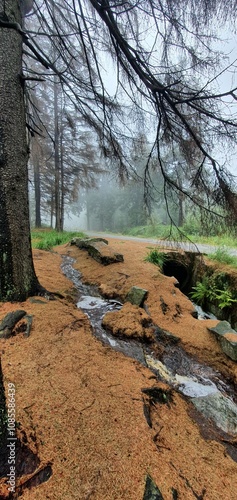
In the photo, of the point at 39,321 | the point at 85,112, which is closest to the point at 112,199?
the point at 85,112

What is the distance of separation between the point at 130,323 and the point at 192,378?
0.94 m

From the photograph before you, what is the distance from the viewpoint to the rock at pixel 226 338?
Answer: 2662 millimetres

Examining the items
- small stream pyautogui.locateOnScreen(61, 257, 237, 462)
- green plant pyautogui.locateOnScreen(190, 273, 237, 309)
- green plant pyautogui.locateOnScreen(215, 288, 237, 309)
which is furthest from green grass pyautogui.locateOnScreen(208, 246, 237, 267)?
small stream pyautogui.locateOnScreen(61, 257, 237, 462)

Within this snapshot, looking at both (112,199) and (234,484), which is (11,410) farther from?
(112,199)

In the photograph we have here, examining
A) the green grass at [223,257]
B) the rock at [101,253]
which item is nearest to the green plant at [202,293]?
the green grass at [223,257]

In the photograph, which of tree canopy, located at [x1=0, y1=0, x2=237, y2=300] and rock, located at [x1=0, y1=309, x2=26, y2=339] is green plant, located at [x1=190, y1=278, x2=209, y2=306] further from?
rock, located at [x1=0, y1=309, x2=26, y2=339]

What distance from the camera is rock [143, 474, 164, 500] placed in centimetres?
100

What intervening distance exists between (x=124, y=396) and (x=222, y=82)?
2.82m

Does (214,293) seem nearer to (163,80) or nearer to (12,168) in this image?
(163,80)

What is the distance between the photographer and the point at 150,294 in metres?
3.79

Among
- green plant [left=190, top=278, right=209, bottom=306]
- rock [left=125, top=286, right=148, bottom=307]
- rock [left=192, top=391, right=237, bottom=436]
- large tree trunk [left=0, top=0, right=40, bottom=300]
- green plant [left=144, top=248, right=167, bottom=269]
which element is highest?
large tree trunk [left=0, top=0, right=40, bottom=300]

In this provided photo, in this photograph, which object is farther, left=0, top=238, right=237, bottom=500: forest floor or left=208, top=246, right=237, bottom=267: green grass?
left=208, top=246, right=237, bottom=267: green grass

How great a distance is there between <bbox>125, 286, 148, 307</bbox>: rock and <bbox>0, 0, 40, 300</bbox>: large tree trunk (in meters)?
1.68

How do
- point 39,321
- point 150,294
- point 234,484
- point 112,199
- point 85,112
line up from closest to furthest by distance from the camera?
1. point 234,484
2. point 39,321
3. point 85,112
4. point 150,294
5. point 112,199
